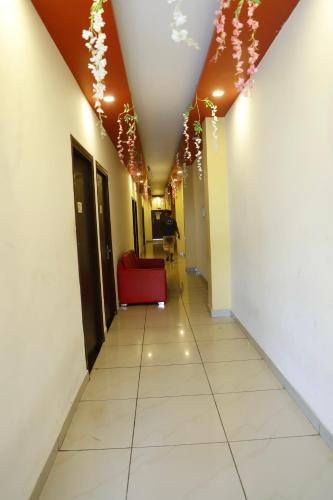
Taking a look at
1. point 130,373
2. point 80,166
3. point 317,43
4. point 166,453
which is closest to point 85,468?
point 166,453

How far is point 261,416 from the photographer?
221 centimetres

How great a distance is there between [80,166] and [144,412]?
2.51 metres

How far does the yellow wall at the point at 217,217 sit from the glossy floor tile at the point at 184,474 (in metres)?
2.64

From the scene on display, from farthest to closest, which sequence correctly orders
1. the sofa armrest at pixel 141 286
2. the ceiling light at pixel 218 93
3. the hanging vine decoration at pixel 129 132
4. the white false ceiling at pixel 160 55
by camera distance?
the sofa armrest at pixel 141 286 < the hanging vine decoration at pixel 129 132 < the ceiling light at pixel 218 93 < the white false ceiling at pixel 160 55

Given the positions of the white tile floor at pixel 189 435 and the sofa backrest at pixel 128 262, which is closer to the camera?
the white tile floor at pixel 189 435

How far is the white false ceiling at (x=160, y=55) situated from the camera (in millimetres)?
2211

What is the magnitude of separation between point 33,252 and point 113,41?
5.54 ft

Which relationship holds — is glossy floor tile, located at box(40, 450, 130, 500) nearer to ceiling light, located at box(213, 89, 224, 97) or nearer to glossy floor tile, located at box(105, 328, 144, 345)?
glossy floor tile, located at box(105, 328, 144, 345)

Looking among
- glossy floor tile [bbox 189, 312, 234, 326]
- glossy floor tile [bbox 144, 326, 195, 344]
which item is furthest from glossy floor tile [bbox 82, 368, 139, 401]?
glossy floor tile [bbox 189, 312, 234, 326]

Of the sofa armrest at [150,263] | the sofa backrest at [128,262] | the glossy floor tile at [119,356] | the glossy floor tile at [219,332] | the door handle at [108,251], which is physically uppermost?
the door handle at [108,251]

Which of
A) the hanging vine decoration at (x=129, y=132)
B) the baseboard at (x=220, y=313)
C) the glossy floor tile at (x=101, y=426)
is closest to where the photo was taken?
the glossy floor tile at (x=101, y=426)

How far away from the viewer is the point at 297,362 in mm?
2348

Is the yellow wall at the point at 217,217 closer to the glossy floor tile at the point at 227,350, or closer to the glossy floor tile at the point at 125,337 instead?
the glossy floor tile at the point at 227,350

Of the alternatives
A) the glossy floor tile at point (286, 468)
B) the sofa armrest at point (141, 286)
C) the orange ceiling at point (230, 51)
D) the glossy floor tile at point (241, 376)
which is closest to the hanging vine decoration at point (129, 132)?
the orange ceiling at point (230, 51)
